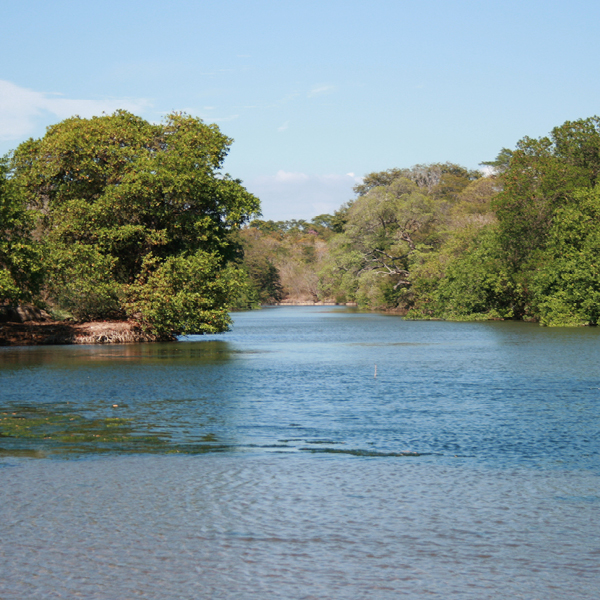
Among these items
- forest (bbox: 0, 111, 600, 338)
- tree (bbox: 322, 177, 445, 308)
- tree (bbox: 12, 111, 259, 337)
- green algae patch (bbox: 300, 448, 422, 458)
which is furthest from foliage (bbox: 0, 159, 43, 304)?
tree (bbox: 322, 177, 445, 308)

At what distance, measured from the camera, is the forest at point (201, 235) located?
4184 centimetres

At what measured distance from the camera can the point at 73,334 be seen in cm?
4281

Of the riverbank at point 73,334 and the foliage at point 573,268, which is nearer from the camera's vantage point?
the riverbank at point 73,334

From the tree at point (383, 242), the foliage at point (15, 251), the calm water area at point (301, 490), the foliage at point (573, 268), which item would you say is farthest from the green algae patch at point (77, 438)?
the tree at point (383, 242)

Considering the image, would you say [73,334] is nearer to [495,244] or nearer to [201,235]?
[201,235]

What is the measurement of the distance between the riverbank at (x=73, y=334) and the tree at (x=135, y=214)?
0.99 m

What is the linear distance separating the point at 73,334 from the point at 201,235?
9.13 metres

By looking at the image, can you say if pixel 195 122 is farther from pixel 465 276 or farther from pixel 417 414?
pixel 417 414

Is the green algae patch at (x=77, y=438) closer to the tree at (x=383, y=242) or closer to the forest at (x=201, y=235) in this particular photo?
the forest at (x=201, y=235)

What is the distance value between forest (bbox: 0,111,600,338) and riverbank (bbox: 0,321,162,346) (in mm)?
1098

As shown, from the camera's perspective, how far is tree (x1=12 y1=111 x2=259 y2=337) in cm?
4212

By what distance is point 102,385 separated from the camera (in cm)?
2214

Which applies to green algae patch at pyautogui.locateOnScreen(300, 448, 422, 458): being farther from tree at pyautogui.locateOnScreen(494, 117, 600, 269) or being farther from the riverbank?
tree at pyautogui.locateOnScreen(494, 117, 600, 269)

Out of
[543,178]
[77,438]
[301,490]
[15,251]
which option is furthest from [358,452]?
[543,178]
